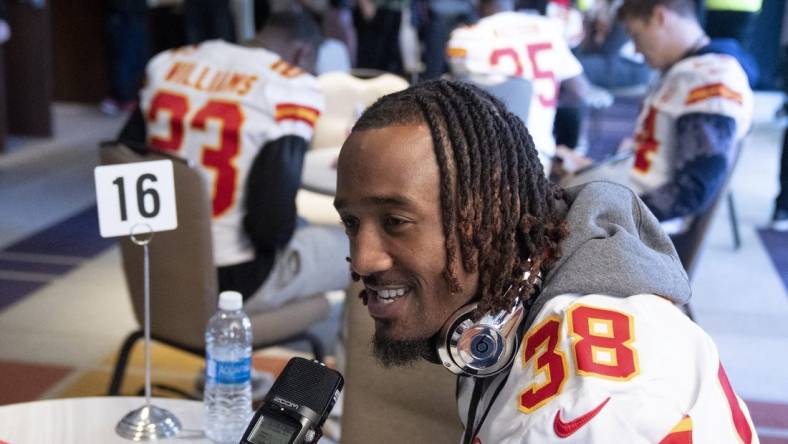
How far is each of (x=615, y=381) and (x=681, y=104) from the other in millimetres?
2496

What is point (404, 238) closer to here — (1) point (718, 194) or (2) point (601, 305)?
(2) point (601, 305)

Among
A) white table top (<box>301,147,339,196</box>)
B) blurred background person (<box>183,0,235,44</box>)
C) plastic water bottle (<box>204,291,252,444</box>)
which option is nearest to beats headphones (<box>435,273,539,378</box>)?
plastic water bottle (<box>204,291,252,444</box>)

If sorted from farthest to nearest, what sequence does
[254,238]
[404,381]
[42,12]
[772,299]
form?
1. [42,12]
2. [772,299]
3. [254,238]
4. [404,381]

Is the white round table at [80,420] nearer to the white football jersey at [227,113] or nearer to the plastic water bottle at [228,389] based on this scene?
the plastic water bottle at [228,389]

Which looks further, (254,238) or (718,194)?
(718,194)

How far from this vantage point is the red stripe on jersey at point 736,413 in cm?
118

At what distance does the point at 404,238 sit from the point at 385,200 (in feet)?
0.18

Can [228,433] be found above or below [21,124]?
above

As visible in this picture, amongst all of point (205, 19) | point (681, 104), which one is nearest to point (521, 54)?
point (681, 104)

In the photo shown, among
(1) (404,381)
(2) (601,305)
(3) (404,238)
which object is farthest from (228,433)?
(2) (601,305)

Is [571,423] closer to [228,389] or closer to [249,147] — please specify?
[228,389]

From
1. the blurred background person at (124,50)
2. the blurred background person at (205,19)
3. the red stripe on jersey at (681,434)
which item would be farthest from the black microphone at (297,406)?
the blurred background person at (124,50)

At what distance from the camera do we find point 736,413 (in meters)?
1.19

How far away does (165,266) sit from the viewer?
8.67ft
